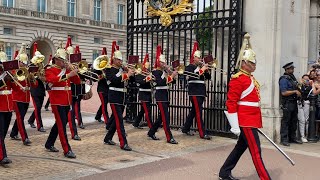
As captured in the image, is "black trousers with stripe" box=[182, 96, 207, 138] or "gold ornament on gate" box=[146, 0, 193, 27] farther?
"gold ornament on gate" box=[146, 0, 193, 27]

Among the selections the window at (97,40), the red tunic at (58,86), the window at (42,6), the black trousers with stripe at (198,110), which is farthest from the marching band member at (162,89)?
the window at (97,40)

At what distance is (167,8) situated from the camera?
11500 mm

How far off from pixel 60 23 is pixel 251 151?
142 feet

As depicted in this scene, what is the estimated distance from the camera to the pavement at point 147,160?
6.98 m

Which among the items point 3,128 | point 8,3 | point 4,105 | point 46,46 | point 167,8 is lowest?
point 3,128

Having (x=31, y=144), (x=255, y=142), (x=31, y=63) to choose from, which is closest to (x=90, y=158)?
(x=31, y=144)

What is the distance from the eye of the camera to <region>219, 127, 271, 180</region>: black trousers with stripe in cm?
611

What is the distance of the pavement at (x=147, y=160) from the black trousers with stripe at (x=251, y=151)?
1.38ft

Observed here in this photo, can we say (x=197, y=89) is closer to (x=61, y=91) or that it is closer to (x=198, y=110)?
(x=198, y=110)

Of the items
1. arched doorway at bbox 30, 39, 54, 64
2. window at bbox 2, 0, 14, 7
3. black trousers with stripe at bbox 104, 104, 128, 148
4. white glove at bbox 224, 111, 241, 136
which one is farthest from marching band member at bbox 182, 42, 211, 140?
arched doorway at bbox 30, 39, 54, 64

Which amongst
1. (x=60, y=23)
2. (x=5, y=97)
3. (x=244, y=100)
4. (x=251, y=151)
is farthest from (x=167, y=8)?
(x=60, y=23)

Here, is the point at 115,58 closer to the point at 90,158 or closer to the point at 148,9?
the point at 90,158

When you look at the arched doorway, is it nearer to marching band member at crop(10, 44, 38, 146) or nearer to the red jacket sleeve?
marching band member at crop(10, 44, 38, 146)

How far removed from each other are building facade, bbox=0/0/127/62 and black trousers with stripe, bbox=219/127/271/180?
3428 cm
